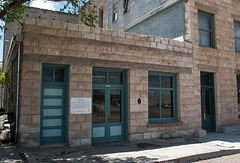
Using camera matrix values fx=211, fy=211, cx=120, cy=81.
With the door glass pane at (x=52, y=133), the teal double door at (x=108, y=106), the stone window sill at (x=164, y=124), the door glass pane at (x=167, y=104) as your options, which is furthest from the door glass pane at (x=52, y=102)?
the door glass pane at (x=167, y=104)

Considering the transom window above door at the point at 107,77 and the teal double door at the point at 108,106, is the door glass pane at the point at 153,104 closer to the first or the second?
the teal double door at the point at 108,106

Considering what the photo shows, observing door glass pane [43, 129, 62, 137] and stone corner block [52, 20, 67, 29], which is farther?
stone corner block [52, 20, 67, 29]

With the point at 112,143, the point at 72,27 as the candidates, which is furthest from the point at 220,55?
the point at 72,27

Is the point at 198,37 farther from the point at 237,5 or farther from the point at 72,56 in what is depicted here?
the point at 72,56

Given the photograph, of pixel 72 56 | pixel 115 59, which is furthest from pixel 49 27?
pixel 115 59

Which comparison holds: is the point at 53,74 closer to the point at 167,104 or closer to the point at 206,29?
the point at 167,104

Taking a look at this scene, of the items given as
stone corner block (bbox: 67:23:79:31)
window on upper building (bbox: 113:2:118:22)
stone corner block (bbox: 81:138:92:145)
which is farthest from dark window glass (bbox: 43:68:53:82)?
window on upper building (bbox: 113:2:118:22)

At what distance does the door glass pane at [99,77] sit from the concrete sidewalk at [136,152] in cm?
250

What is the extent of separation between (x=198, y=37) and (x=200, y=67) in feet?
5.33

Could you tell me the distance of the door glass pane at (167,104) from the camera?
1009cm

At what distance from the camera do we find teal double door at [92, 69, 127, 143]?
27.7ft

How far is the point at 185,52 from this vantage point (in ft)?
35.3

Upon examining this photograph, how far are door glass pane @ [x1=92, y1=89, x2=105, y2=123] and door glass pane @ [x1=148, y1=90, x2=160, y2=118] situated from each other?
2.30m

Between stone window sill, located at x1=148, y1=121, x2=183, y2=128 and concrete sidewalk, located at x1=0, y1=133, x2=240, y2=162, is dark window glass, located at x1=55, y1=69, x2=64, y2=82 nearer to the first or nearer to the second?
concrete sidewalk, located at x1=0, y1=133, x2=240, y2=162
